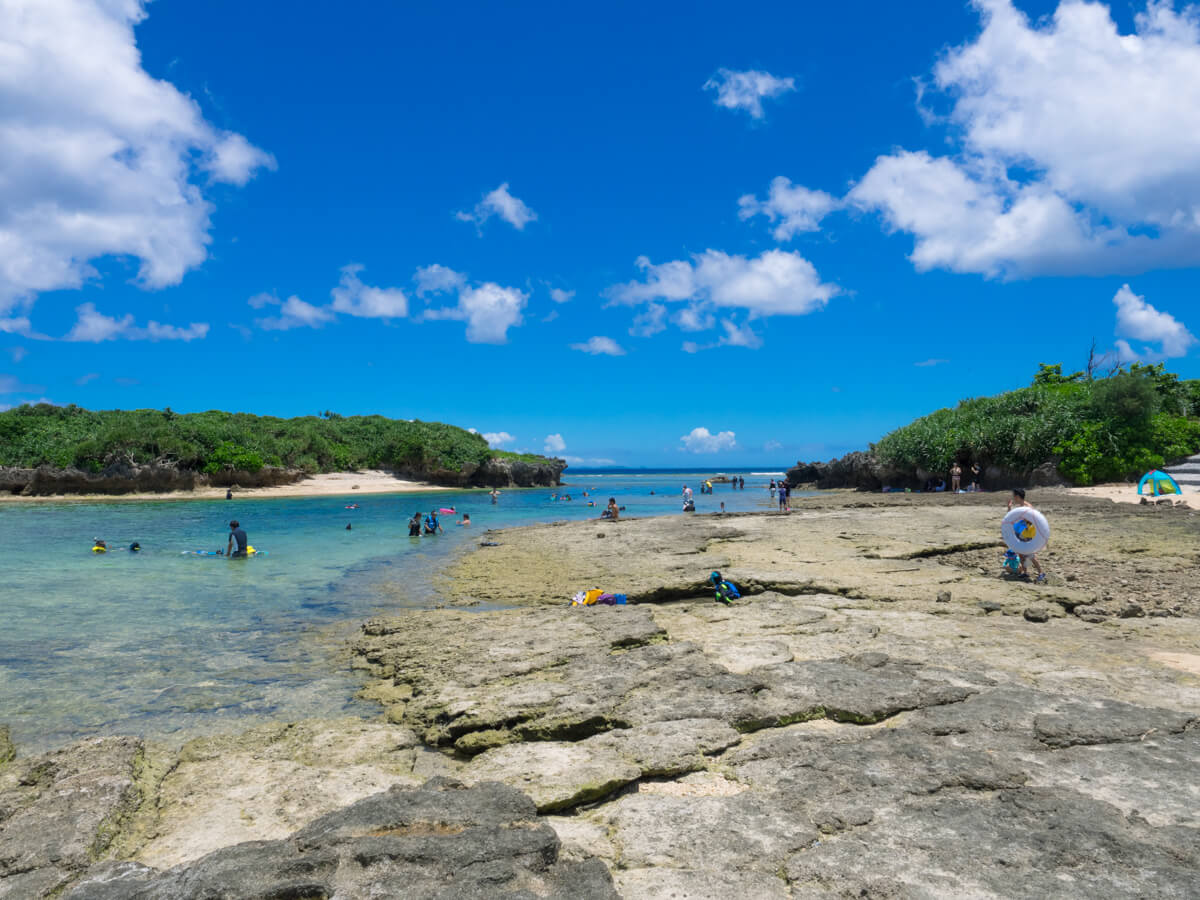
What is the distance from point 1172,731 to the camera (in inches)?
180

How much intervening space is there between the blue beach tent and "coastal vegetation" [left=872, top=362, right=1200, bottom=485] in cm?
1091

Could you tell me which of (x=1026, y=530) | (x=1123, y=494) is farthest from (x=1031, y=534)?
(x=1123, y=494)

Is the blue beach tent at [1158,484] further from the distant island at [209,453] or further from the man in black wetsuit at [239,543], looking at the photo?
the distant island at [209,453]

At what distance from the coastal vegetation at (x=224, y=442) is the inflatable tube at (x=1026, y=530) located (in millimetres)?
58147

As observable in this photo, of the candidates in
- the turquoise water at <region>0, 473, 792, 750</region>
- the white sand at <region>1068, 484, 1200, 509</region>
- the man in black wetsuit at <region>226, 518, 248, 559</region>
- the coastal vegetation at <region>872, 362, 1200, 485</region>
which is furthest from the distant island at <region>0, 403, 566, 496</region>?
the white sand at <region>1068, 484, 1200, 509</region>

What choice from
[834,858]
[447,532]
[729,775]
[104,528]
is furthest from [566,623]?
[104,528]

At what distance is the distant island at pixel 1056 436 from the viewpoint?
30.2 meters

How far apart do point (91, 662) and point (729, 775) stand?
9.00 metres

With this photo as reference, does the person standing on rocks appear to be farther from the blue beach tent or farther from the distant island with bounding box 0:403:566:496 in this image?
the distant island with bounding box 0:403:566:496

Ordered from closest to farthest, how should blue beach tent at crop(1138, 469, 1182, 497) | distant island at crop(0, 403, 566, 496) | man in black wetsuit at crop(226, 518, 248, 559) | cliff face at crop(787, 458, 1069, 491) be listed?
man in black wetsuit at crop(226, 518, 248, 559)
blue beach tent at crop(1138, 469, 1182, 497)
cliff face at crop(787, 458, 1069, 491)
distant island at crop(0, 403, 566, 496)

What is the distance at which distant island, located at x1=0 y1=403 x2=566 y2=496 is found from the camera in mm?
50250

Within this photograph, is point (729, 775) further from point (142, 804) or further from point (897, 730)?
point (142, 804)

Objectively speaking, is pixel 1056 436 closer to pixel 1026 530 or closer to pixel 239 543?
pixel 1026 530

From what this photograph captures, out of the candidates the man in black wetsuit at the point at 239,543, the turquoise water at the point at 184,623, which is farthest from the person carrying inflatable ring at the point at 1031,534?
the man in black wetsuit at the point at 239,543
